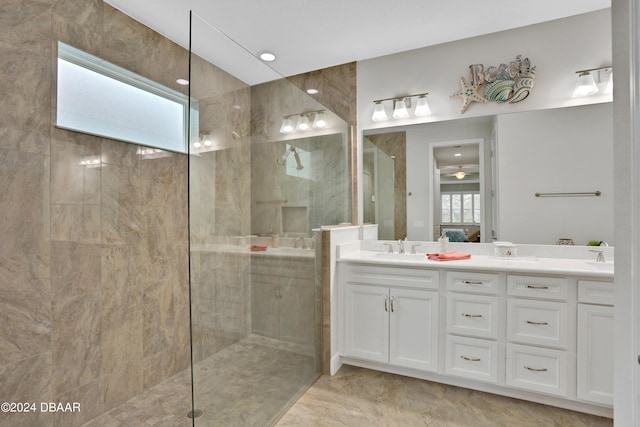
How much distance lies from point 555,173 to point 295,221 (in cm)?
196

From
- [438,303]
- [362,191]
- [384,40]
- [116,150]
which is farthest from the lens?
[362,191]

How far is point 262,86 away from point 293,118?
0.38 m

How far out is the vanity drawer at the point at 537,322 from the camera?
1.97m

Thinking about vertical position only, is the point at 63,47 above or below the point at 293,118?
above

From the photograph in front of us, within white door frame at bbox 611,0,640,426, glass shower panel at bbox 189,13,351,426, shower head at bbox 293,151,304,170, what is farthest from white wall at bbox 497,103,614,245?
white door frame at bbox 611,0,640,426

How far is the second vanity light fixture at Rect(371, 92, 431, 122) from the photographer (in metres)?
2.85

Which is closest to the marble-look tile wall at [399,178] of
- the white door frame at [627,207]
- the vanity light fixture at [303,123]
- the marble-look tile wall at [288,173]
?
the marble-look tile wall at [288,173]

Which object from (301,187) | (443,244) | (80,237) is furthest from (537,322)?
(80,237)

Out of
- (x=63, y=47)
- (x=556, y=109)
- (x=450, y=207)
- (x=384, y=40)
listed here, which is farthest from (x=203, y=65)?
(x=556, y=109)

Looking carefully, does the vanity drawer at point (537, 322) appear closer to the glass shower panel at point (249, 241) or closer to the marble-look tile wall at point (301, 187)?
the glass shower panel at point (249, 241)

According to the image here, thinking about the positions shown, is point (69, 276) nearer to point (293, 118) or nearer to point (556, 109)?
point (293, 118)

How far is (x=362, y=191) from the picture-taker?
3.14m

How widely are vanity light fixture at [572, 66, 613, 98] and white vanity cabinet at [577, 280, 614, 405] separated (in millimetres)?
1367

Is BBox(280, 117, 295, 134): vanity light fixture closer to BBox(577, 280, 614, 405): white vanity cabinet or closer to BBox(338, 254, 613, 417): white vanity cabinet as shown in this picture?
BBox(338, 254, 613, 417): white vanity cabinet
